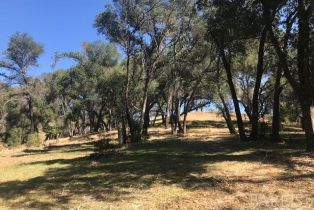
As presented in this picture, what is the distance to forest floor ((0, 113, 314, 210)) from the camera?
9648 millimetres

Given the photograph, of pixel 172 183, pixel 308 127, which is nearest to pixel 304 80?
pixel 308 127

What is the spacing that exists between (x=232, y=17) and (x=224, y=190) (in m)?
8.32

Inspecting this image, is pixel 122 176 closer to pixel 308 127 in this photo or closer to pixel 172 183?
pixel 172 183

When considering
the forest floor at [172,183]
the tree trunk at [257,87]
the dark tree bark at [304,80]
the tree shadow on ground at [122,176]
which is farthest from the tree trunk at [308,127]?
the tree trunk at [257,87]

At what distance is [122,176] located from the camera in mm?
13102

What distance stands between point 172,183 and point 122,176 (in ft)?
6.95

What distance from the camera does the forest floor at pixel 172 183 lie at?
31.7ft

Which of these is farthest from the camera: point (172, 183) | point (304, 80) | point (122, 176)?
point (304, 80)

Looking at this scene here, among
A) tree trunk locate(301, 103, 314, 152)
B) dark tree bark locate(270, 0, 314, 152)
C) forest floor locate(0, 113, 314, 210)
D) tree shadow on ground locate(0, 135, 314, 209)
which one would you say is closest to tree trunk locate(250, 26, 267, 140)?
tree shadow on ground locate(0, 135, 314, 209)

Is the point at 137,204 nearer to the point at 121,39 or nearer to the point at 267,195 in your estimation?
the point at 267,195

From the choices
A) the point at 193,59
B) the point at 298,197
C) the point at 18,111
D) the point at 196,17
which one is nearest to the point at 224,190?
the point at 298,197

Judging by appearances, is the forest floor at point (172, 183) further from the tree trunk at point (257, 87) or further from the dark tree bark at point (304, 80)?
the tree trunk at point (257, 87)

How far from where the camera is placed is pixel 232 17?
16719mm

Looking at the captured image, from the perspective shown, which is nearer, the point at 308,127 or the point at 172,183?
the point at 172,183
